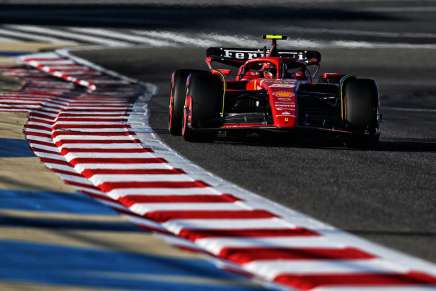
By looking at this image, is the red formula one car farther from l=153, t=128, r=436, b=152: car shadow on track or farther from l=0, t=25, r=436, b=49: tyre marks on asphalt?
l=0, t=25, r=436, b=49: tyre marks on asphalt

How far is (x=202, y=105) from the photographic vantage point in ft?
46.6

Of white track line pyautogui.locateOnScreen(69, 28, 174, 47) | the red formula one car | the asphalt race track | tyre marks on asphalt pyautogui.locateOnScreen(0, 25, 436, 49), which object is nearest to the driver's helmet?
the red formula one car

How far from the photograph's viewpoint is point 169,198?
33.3 ft

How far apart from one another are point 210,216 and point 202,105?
16.3ft

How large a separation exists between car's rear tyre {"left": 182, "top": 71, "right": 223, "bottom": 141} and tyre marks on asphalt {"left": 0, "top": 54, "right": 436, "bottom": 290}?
21.1 inches

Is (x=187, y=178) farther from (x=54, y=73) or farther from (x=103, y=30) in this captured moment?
(x=103, y=30)

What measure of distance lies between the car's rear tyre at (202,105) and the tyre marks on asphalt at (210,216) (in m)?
0.54

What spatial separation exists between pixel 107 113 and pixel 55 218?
9.45m

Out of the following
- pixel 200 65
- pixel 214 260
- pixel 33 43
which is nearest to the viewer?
pixel 214 260

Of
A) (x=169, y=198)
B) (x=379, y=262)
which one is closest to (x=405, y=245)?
(x=379, y=262)

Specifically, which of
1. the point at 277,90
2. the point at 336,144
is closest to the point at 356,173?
the point at 277,90

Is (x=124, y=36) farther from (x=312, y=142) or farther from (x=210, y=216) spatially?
(x=210, y=216)

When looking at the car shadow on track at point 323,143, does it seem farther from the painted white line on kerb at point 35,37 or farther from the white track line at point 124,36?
the painted white line on kerb at point 35,37

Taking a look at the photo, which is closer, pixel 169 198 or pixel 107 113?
pixel 169 198
